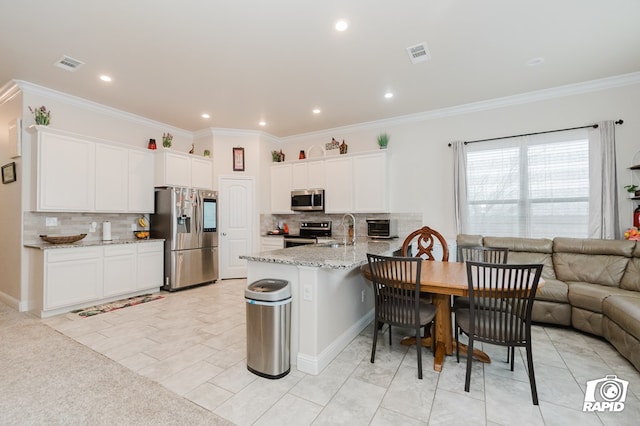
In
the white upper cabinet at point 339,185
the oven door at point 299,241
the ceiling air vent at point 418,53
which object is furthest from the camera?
the oven door at point 299,241

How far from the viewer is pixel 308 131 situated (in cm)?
598

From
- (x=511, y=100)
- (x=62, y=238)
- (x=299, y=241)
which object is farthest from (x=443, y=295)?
(x=62, y=238)

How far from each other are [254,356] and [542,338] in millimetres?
2953

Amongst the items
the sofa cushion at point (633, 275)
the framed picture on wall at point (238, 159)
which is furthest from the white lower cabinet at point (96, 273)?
the sofa cushion at point (633, 275)

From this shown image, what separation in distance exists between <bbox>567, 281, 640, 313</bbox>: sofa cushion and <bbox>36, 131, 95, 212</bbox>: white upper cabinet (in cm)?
627

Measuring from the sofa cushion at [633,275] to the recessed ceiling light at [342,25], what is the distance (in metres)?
4.01

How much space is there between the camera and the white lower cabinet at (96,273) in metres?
3.63

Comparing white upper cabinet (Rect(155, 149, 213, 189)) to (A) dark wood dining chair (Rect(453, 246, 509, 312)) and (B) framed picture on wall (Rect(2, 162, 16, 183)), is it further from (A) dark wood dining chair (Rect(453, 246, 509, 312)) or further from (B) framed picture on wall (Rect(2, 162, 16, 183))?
(A) dark wood dining chair (Rect(453, 246, 509, 312))

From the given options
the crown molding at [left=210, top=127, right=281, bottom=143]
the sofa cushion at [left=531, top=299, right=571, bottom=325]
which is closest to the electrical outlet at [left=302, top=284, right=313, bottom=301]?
the sofa cushion at [left=531, top=299, right=571, bottom=325]

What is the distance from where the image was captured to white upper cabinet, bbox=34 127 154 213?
12.4 feet

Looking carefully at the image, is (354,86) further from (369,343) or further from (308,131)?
(369,343)

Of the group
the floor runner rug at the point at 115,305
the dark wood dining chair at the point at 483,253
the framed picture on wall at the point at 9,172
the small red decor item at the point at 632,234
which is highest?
the framed picture on wall at the point at 9,172

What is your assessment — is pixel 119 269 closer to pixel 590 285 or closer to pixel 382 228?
pixel 382 228

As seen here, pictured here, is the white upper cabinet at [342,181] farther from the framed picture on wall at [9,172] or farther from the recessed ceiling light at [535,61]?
the framed picture on wall at [9,172]
